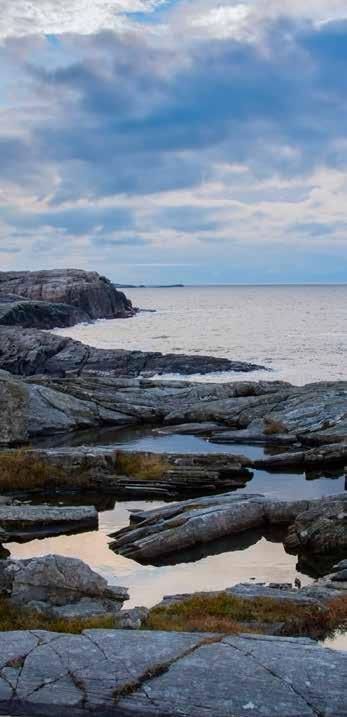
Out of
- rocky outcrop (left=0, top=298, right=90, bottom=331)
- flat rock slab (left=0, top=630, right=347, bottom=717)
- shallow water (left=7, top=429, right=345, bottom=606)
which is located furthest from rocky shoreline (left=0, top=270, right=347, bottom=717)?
rocky outcrop (left=0, top=298, right=90, bottom=331)

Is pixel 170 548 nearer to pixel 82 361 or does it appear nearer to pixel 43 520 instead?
pixel 43 520

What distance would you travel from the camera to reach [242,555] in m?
24.8

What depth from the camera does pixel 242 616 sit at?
17141 mm

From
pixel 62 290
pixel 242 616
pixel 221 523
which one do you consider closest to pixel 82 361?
pixel 221 523

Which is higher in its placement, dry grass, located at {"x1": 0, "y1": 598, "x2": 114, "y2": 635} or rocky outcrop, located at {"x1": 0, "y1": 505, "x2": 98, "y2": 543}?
dry grass, located at {"x1": 0, "y1": 598, "x2": 114, "y2": 635}

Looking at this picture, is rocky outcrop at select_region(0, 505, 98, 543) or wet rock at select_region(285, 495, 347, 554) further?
rocky outcrop at select_region(0, 505, 98, 543)

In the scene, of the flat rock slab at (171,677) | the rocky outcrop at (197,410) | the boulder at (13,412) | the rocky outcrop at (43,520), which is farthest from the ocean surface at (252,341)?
the flat rock slab at (171,677)

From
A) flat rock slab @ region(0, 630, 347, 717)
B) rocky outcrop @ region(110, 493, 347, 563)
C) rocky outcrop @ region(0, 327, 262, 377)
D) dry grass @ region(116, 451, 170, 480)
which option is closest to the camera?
flat rock slab @ region(0, 630, 347, 717)

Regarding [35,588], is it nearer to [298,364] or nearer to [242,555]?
[242,555]

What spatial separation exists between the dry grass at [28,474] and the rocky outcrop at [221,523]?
A: 6118mm

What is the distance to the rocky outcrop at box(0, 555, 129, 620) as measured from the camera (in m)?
18.0

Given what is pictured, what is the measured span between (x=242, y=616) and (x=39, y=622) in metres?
4.80

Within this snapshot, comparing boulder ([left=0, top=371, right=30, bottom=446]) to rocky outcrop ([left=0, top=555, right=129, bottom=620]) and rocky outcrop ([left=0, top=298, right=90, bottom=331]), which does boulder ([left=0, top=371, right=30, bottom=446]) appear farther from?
rocky outcrop ([left=0, top=298, right=90, bottom=331])

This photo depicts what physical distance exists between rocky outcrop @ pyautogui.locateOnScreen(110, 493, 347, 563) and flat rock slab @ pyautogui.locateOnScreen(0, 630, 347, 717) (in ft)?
36.7
